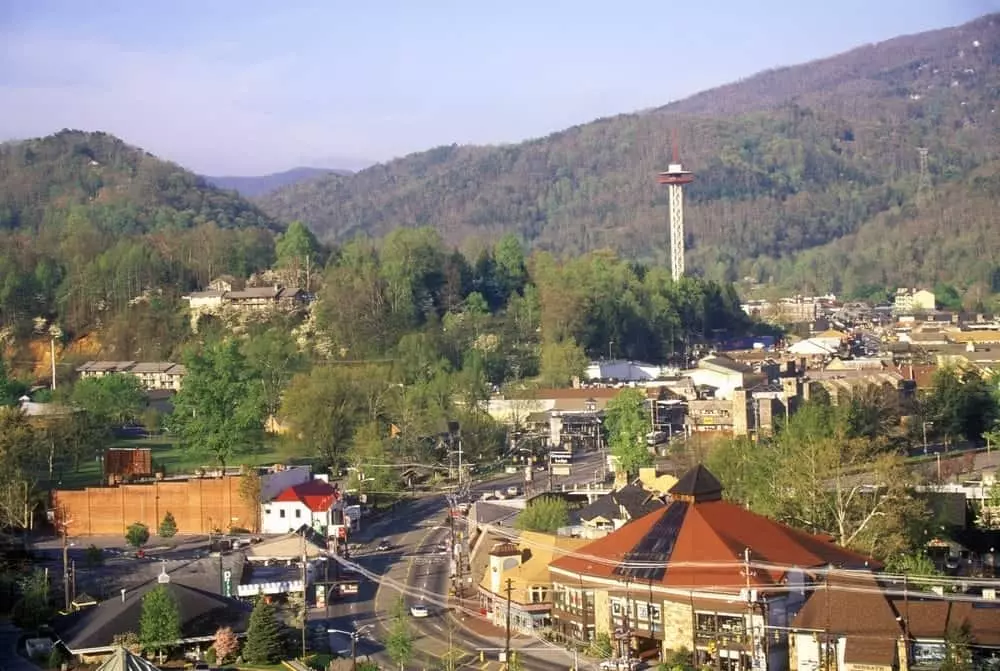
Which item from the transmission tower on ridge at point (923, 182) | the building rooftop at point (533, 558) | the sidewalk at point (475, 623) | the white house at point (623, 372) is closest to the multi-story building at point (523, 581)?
the building rooftop at point (533, 558)

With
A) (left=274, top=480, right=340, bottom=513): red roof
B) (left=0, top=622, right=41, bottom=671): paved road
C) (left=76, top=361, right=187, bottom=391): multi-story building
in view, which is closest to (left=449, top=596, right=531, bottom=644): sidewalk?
(left=0, top=622, right=41, bottom=671): paved road

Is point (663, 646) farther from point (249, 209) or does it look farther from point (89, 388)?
point (249, 209)

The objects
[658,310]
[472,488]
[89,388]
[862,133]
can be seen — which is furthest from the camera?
[862,133]

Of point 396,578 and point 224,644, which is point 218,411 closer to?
point 396,578

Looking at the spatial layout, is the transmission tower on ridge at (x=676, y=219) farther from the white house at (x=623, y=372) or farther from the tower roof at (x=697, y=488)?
the tower roof at (x=697, y=488)

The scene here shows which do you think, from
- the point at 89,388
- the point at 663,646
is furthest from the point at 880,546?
the point at 89,388

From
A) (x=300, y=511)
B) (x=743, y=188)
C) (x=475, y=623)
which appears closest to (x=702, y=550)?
(x=475, y=623)
